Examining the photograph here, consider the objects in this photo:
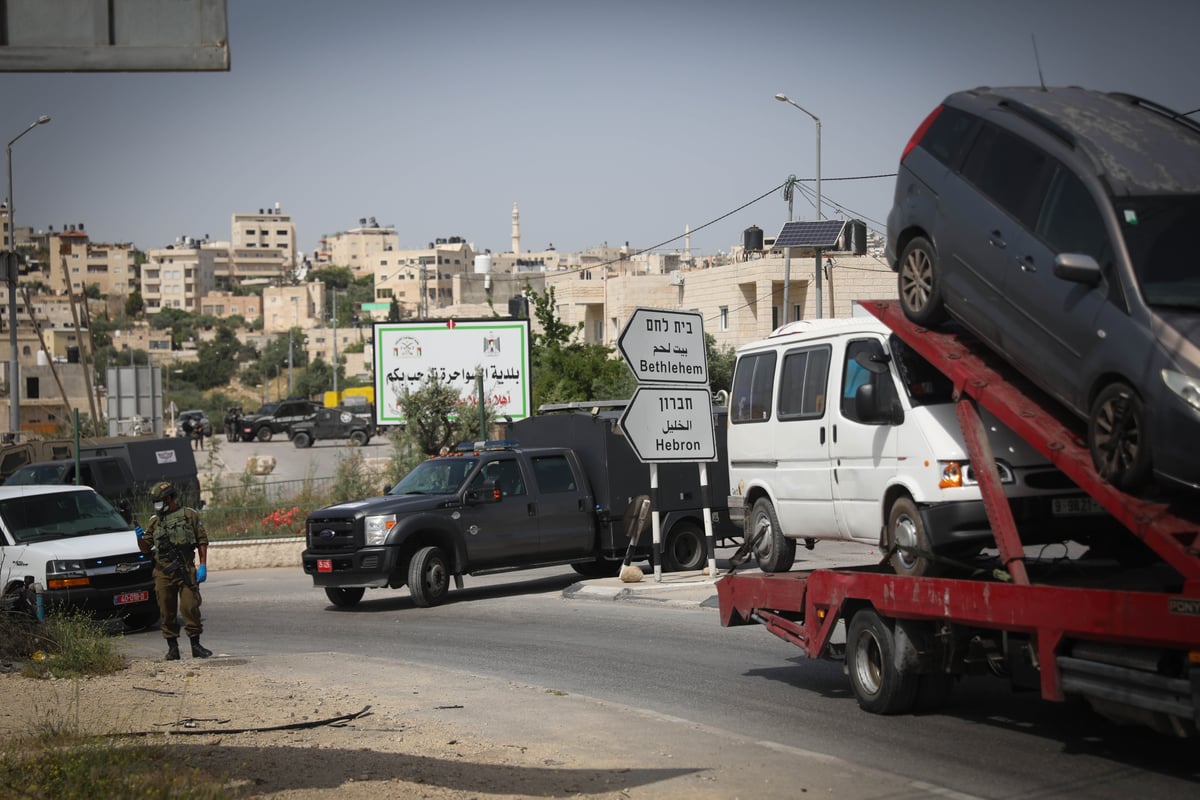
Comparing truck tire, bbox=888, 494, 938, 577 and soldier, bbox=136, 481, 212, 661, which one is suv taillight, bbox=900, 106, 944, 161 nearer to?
truck tire, bbox=888, 494, 938, 577

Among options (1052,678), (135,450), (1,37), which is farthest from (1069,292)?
(135,450)

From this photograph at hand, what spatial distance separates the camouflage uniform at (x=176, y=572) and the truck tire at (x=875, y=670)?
7295 millimetres

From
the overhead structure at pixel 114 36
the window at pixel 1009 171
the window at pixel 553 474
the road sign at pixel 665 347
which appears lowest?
the window at pixel 553 474

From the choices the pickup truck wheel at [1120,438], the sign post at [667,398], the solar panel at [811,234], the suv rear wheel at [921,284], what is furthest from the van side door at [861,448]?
the solar panel at [811,234]

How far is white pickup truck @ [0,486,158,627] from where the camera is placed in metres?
16.4

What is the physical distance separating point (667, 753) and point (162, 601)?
24.4 feet

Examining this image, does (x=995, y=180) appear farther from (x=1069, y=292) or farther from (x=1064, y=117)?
(x=1069, y=292)

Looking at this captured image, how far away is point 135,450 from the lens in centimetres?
3034

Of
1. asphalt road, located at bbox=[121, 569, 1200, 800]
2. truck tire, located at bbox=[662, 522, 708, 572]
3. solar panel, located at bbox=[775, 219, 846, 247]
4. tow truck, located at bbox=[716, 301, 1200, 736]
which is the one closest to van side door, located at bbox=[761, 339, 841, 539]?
tow truck, located at bbox=[716, 301, 1200, 736]

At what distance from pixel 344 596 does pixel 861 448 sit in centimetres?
1089

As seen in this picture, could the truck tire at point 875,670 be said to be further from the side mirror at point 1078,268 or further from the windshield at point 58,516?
the windshield at point 58,516

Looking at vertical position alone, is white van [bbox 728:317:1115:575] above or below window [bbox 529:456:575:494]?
above

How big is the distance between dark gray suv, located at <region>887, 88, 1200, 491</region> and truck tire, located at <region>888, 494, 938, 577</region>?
55.2 inches

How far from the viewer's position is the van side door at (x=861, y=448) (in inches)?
395
